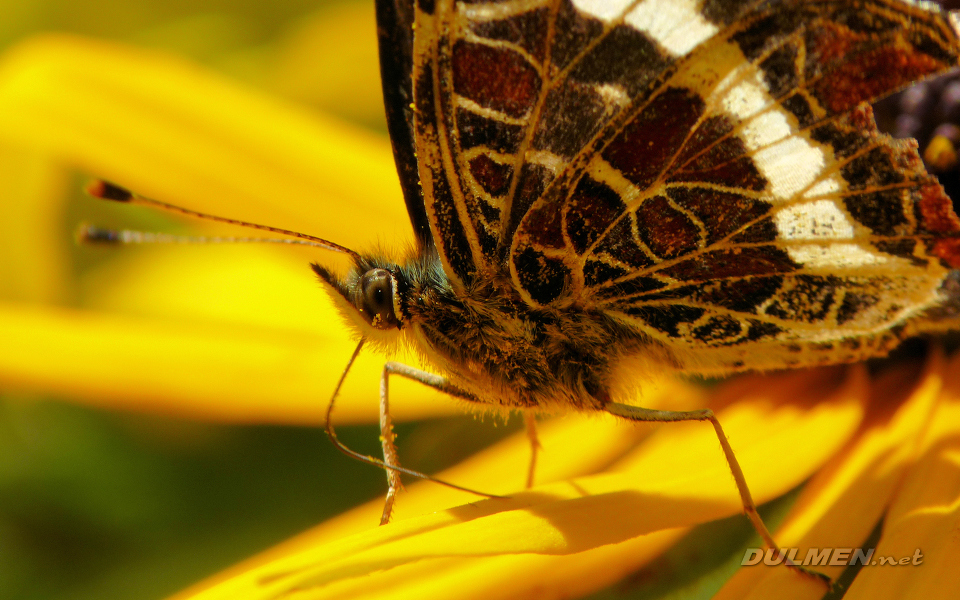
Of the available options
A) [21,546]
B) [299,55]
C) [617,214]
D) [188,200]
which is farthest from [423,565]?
[299,55]

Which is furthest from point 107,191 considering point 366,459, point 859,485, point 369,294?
point 859,485

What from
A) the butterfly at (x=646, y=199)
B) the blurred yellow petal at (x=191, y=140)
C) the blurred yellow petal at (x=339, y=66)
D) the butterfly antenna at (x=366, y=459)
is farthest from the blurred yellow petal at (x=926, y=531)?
the blurred yellow petal at (x=339, y=66)

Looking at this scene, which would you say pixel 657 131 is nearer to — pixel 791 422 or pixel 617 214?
pixel 617 214

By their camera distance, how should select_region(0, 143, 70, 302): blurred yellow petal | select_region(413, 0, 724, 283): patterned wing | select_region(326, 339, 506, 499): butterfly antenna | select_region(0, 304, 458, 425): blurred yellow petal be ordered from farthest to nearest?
select_region(0, 143, 70, 302): blurred yellow petal
select_region(0, 304, 458, 425): blurred yellow petal
select_region(326, 339, 506, 499): butterfly antenna
select_region(413, 0, 724, 283): patterned wing

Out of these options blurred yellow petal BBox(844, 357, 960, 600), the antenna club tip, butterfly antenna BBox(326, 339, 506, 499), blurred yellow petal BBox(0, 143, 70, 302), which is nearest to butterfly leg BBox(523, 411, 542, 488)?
butterfly antenna BBox(326, 339, 506, 499)

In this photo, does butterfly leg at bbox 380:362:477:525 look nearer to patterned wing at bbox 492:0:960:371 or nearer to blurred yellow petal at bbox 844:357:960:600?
patterned wing at bbox 492:0:960:371

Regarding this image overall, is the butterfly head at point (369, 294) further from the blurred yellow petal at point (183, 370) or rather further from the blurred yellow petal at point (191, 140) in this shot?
the blurred yellow petal at point (191, 140)

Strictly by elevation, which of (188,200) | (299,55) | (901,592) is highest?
(299,55)
